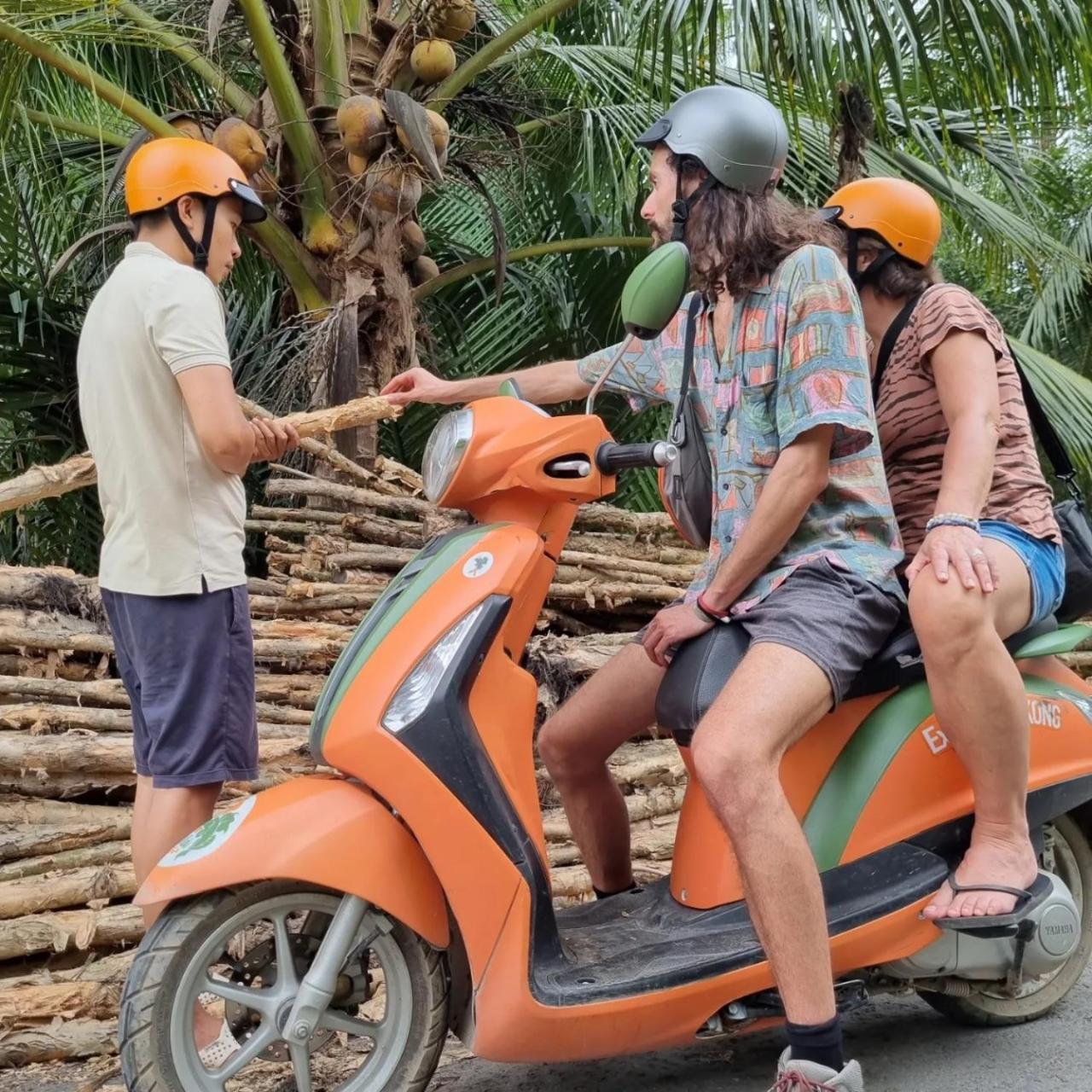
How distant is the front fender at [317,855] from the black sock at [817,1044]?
2.24ft

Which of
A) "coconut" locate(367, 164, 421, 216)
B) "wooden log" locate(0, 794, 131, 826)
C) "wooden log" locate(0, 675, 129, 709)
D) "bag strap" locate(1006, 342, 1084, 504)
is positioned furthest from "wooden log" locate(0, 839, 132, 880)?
"coconut" locate(367, 164, 421, 216)

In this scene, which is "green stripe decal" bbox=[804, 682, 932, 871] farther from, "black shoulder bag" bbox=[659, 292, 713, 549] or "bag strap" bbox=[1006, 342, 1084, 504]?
"bag strap" bbox=[1006, 342, 1084, 504]

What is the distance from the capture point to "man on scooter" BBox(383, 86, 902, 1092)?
97.0 inches

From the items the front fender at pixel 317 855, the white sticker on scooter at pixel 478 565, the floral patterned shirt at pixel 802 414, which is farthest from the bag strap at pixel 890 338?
the front fender at pixel 317 855

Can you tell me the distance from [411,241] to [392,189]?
1.34ft

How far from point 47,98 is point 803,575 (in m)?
5.83

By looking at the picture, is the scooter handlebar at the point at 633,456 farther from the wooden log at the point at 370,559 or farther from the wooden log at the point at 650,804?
the wooden log at the point at 370,559

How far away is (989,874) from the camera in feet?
8.96

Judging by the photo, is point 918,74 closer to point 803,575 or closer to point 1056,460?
point 1056,460

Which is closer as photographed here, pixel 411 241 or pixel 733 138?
pixel 733 138

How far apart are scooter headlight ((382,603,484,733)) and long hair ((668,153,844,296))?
3.03 feet

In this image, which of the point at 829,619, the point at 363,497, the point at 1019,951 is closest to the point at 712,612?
the point at 829,619

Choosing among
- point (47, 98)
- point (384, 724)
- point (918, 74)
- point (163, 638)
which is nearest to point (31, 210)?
point (47, 98)

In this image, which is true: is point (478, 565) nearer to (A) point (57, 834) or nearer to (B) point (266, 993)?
(B) point (266, 993)
